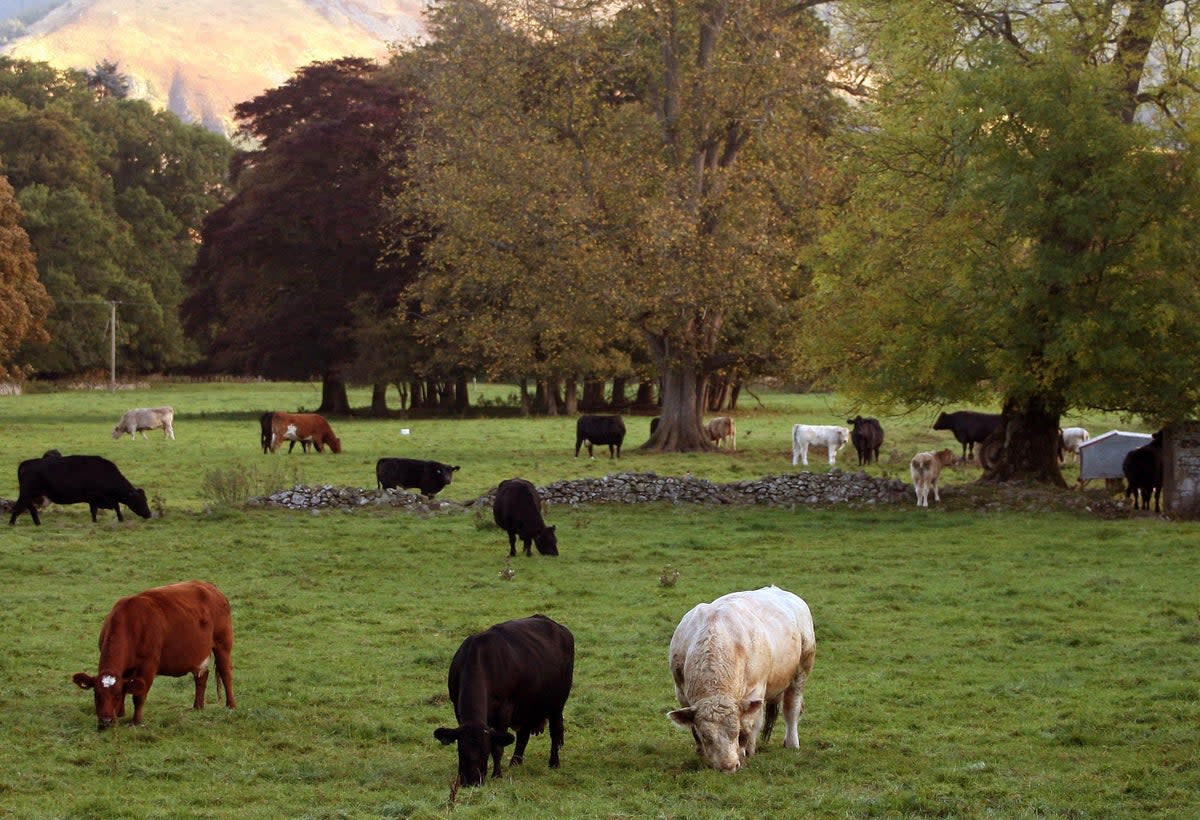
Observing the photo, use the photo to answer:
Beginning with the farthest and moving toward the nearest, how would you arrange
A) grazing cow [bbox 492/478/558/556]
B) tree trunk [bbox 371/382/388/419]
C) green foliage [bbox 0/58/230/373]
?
green foliage [bbox 0/58/230/373] < tree trunk [bbox 371/382/388/419] < grazing cow [bbox 492/478/558/556]

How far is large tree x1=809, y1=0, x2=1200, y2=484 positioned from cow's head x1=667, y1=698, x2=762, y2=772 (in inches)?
656

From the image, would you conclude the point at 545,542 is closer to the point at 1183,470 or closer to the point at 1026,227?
the point at 1026,227

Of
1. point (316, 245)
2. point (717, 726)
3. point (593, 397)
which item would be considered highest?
point (316, 245)

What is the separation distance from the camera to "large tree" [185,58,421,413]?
5659 centimetres

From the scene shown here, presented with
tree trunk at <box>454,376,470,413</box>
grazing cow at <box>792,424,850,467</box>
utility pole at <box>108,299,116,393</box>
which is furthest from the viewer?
utility pole at <box>108,299,116,393</box>

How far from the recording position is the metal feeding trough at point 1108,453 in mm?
29000

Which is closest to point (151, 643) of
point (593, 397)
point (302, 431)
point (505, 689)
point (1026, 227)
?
point (505, 689)

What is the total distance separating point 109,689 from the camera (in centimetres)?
1087

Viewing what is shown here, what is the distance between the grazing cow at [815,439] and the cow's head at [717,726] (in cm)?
2741

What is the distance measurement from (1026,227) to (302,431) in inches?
883

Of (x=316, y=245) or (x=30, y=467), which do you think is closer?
(x=30, y=467)

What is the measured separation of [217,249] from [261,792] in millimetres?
52868

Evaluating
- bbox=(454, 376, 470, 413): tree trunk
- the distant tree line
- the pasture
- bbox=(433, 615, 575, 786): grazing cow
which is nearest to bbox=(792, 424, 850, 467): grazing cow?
the distant tree line

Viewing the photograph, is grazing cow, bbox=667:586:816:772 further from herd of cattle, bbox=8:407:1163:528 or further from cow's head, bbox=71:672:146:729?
herd of cattle, bbox=8:407:1163:528
